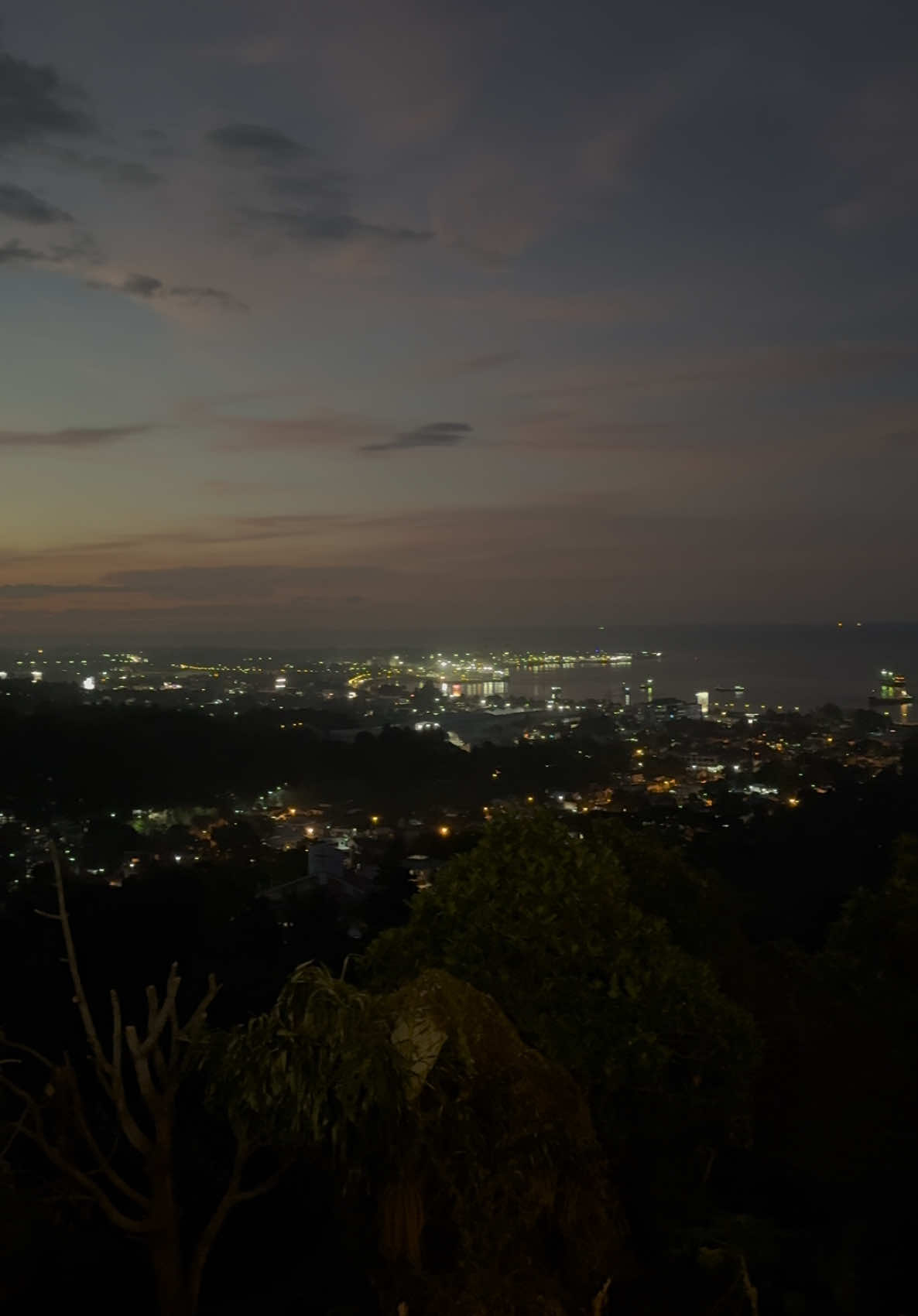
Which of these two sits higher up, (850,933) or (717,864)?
(850,933)

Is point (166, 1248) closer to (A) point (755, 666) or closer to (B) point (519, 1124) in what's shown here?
(B) point (519, 1124)

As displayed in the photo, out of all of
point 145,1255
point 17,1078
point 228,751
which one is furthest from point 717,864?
point 228,751

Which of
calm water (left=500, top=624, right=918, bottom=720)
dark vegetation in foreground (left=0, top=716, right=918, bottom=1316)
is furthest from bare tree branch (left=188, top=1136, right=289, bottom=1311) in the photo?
calm water (left=500, top=624, right=918, bottom=720)

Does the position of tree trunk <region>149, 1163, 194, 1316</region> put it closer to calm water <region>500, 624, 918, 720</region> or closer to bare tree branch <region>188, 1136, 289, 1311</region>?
bare tree branch <region>188, 1136, 289, 1311</region>

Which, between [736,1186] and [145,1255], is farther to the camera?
[736,1186]

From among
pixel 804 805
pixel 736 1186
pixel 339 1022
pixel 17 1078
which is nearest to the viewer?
pixel 339 1022

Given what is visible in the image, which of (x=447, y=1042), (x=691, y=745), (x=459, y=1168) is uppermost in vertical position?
(x=447, y=1042)

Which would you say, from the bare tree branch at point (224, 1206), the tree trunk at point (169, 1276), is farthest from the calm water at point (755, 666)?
the tree trunk at point (169, 1276)

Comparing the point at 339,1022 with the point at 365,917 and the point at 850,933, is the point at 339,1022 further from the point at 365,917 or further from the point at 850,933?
the point at 365,917
